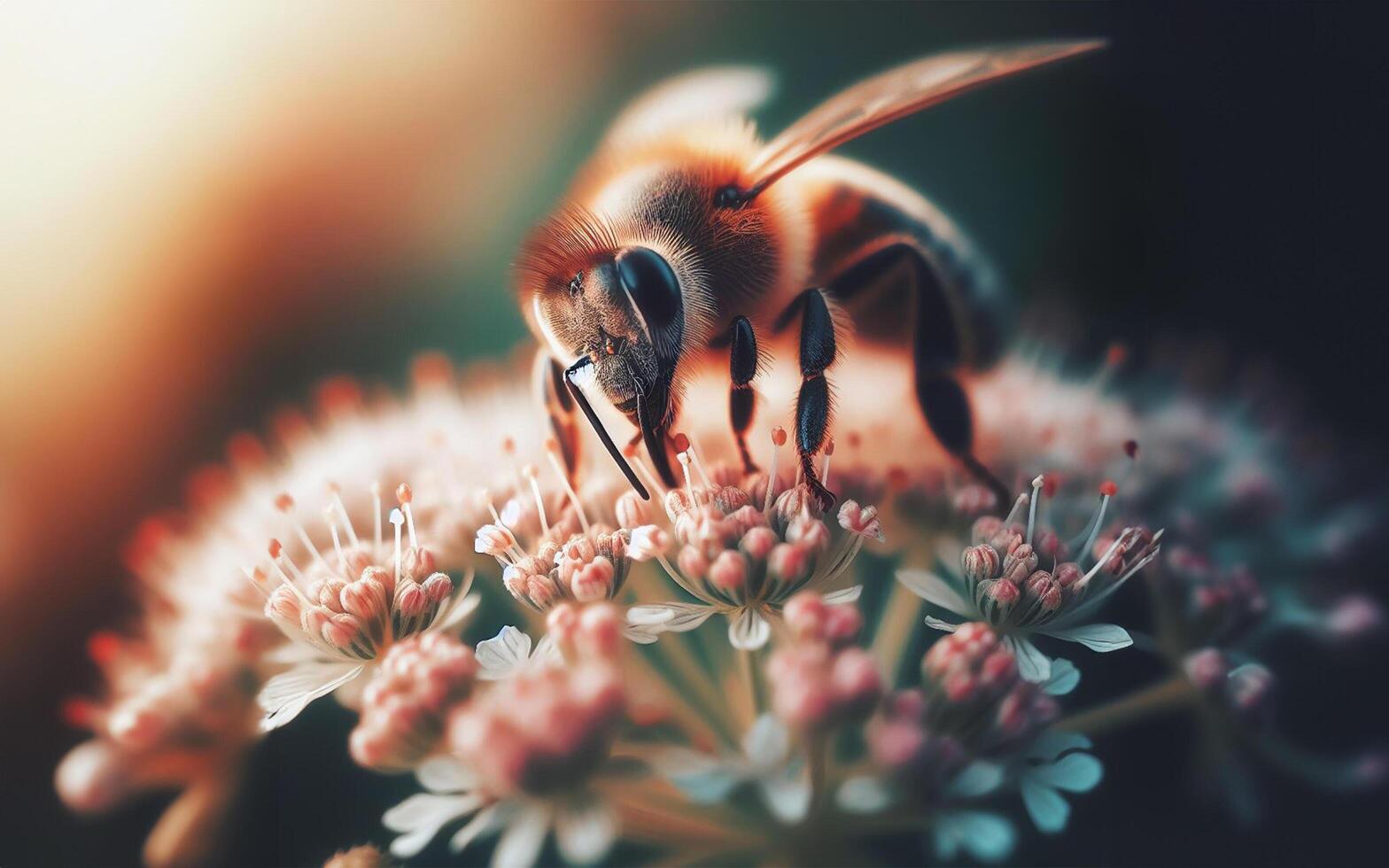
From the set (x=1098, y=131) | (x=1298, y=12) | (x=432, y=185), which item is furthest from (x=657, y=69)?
(x=1298, y=12)

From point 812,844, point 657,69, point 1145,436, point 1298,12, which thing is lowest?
point 1145,436

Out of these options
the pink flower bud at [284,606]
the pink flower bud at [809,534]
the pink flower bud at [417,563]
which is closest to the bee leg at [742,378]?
the pink flower bud at [809,534]

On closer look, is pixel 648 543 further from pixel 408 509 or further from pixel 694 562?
pixel 408 509

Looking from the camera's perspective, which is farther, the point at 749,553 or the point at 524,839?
the point at 749,553

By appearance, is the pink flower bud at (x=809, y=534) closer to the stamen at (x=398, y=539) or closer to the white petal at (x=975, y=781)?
the white petal at (x=975, y=781)


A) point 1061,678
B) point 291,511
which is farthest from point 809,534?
point 291,511

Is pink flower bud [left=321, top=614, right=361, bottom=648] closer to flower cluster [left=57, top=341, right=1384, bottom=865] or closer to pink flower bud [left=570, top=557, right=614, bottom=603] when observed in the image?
flower cluster [left=57, top=341, right=1384, bottom=865]

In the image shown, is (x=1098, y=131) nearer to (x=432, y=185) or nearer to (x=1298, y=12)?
(x=1298, y=12)
